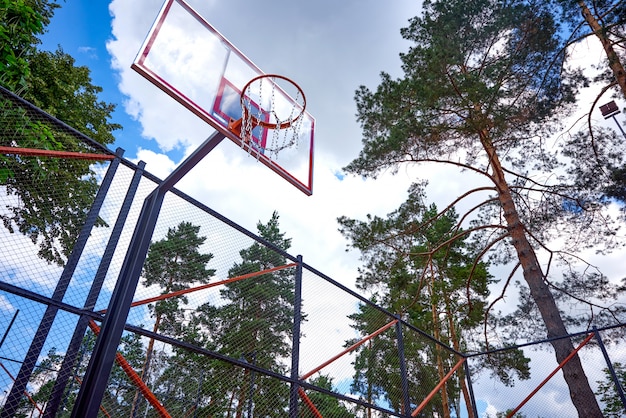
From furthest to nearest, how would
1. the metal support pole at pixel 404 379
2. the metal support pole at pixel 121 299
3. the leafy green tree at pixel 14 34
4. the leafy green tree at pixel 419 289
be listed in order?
Answer: the leafy green tree at pixel 419 289 < the leafy green tree at pixel 14 34 < the metal support pole at pixel 404 379 < the metal support pole at pixel 121 299

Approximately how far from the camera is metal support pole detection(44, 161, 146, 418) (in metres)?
2.13

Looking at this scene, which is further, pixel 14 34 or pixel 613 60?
pixel 613 60

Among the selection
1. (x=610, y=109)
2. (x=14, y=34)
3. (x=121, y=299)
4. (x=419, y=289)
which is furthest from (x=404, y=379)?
(x=14, y=34)

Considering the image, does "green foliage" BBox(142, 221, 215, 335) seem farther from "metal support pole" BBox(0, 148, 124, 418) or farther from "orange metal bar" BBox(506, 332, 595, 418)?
"orange metal bar" BBox(506, 332, 595, 418)

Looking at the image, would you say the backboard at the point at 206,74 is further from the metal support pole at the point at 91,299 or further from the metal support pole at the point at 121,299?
the metal support pole at the point at 91,299

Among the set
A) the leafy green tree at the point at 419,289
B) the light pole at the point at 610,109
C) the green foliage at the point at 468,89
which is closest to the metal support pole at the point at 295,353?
the leafy green tree at the point at 419,289

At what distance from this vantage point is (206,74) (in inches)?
140

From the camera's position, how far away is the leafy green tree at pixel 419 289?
28.6ft

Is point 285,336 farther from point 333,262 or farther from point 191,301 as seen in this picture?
point 191,301

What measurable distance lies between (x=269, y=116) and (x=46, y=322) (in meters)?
2.65

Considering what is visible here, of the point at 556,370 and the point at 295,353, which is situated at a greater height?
the point at 556,370

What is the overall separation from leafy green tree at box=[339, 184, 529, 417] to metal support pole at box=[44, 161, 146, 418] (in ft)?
15.8

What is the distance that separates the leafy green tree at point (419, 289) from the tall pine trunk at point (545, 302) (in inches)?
40.7

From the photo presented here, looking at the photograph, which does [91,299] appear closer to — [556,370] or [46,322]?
[46,322]
